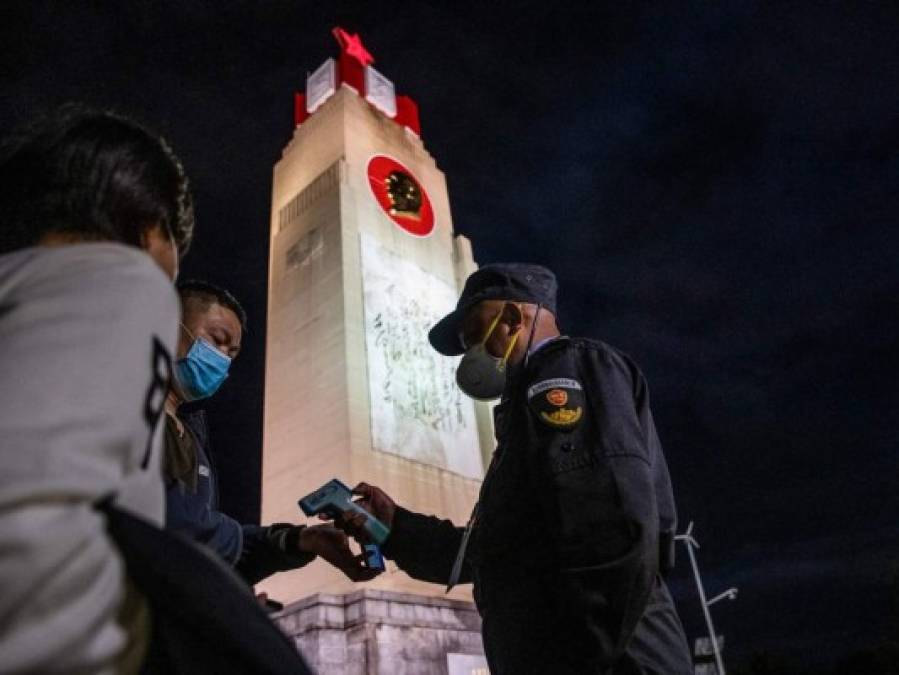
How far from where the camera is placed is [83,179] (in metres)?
1.02

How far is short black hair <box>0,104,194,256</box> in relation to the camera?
0.99 metres

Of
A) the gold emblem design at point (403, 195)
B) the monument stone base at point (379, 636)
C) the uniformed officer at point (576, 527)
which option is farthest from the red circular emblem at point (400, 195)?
the uniformed officer at point (576, 527)

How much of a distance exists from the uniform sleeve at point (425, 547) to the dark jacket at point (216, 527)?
1.56 feet

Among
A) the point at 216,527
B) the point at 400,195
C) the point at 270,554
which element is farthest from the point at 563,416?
the point at 400,195

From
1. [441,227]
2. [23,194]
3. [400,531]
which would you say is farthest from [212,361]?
[441,227]

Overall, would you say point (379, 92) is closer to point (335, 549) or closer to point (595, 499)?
point (335, 549)

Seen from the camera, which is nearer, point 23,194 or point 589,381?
point 23,194

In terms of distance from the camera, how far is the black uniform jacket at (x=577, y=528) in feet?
5.56

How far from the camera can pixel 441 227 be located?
1778cm

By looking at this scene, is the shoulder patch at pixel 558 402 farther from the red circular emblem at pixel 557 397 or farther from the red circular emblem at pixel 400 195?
the red circular emblem at pixel 400 195

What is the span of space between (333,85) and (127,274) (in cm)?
2053

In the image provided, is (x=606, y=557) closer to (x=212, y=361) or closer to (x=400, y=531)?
(x=400, y=531)

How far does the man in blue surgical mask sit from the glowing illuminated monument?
20.7 ft

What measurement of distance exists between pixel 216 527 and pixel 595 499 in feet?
5.61
